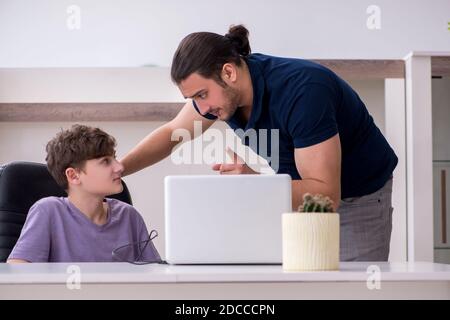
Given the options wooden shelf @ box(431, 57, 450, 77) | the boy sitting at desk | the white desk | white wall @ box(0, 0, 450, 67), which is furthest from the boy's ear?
white wall @ box(0, 0, 450, 67)

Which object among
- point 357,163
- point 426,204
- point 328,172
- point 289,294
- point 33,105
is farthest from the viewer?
point 33,105

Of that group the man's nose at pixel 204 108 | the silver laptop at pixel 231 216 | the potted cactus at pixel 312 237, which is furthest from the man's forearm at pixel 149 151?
the potted cactus at pixel 312 237

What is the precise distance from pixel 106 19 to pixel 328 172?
2.49m

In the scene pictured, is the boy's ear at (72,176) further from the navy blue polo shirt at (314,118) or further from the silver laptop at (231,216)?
the silver laptop at (231,216)

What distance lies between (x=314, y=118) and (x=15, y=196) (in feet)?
2.65

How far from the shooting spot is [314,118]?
1740 millimetres

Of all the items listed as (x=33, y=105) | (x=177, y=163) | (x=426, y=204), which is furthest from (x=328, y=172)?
(x=33, y=105)

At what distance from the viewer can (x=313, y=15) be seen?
395 cm

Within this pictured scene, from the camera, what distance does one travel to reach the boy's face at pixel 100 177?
2047mm

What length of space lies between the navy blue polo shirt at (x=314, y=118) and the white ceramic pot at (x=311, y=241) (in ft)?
1.67

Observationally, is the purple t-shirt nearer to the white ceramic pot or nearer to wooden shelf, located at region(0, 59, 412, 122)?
the white ceramic pot

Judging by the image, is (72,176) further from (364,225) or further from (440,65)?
(440,65)

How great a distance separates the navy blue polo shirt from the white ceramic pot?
0.51 m

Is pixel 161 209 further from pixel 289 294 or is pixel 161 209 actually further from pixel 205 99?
pixel 289 294
